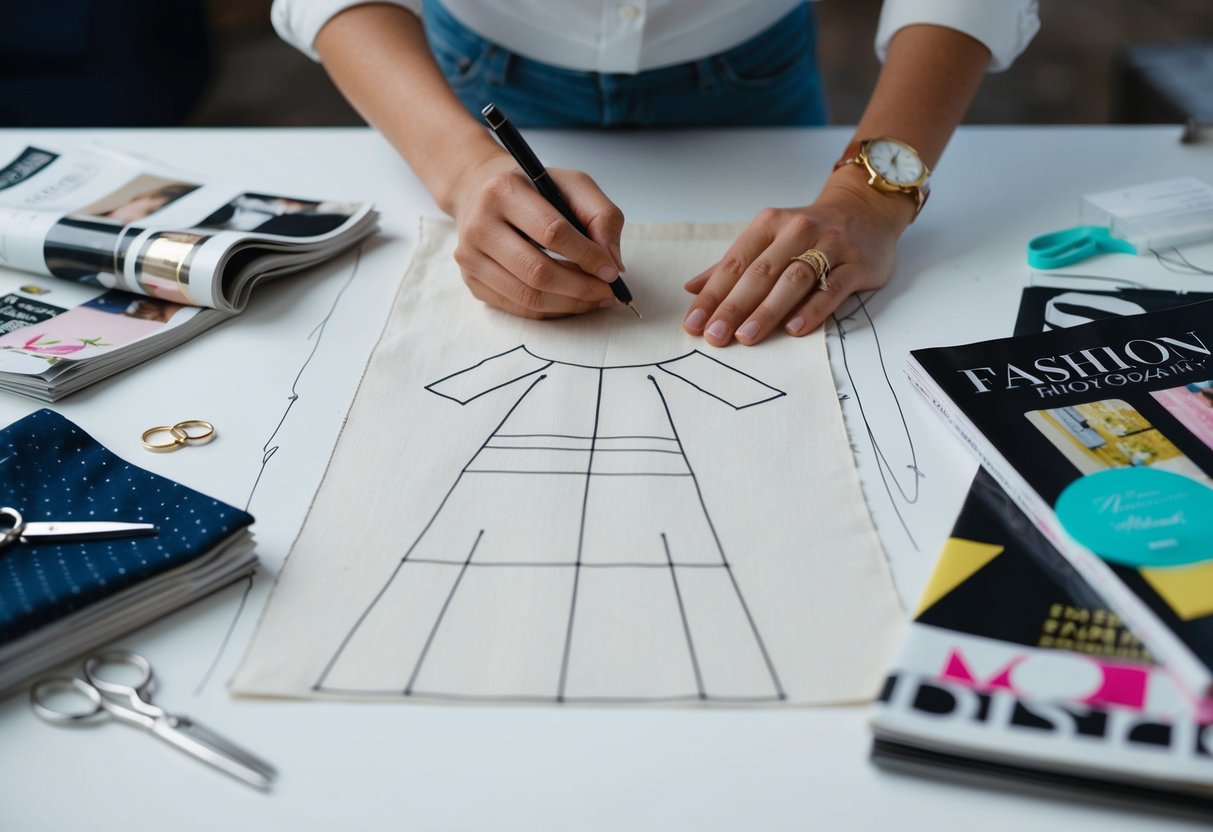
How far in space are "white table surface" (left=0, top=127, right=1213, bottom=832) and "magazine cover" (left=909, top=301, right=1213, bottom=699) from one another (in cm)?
4

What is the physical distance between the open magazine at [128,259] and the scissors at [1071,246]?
0.65 m

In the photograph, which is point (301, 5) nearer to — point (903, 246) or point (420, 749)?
point (903, 246)

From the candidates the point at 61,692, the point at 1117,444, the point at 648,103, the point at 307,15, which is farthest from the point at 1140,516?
the point at 307,15

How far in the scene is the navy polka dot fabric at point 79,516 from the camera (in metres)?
0.57

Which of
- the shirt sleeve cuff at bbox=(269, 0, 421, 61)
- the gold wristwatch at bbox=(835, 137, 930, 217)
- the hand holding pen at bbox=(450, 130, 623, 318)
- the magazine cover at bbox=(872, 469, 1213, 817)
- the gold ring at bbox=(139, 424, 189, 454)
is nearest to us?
the magazine cover at bbox=(872, 469, 1213, 817)

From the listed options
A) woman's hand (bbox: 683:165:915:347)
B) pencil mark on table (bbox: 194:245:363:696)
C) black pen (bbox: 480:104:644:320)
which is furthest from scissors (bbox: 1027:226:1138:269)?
pencil mark on table (bbox: 194:245:363:696)

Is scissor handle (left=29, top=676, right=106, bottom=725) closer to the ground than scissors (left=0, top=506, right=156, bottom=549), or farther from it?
closer to the ground

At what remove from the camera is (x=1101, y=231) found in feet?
3.13

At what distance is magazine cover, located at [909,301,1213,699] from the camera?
554 millimetres

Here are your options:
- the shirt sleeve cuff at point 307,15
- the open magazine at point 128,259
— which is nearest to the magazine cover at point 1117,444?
the open magazine at point 128,259

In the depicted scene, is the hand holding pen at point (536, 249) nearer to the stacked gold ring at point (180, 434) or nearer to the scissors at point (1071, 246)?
the stacked gold ring at point (180, 434)

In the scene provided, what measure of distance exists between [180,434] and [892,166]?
0.69m

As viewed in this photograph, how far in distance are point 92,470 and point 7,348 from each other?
219 mm

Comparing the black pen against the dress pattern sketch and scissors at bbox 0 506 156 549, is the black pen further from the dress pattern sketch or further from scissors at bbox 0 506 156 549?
scissors at bbox 0 506 156 549
